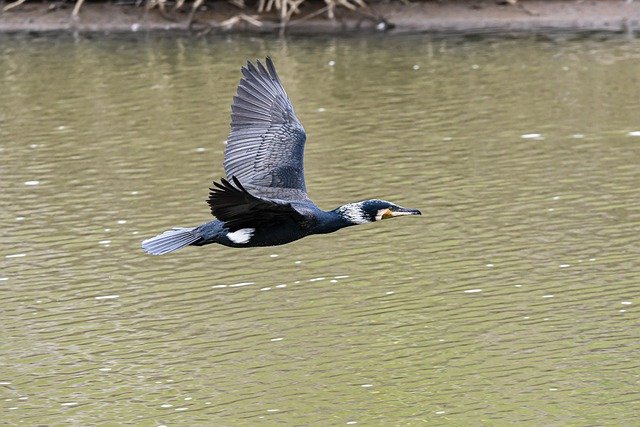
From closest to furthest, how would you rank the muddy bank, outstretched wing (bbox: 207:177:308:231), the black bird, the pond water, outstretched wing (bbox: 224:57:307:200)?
outstretched wing (bbox: 207:177:308:231), the black bird, the pond water, outstretched wing (bbox: 224:57:307:200), the muddy bank

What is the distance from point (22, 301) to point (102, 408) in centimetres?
186

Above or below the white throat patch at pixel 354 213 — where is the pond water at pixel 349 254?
below

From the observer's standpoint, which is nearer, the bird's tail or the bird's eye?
the bird's tail

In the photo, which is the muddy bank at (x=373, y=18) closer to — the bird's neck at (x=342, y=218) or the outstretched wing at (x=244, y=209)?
the bird's neck at (x=342, y=218)

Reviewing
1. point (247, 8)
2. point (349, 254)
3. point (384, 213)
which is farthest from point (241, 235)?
point (247, 8)

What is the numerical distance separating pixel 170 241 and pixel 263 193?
82 centimetres

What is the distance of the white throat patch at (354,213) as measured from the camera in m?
8.12

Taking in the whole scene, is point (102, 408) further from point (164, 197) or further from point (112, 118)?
point (112, 118)

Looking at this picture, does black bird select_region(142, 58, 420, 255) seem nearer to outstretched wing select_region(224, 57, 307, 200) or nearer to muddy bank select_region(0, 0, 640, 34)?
outstretched wing select_region(224, 57, 307, 200)

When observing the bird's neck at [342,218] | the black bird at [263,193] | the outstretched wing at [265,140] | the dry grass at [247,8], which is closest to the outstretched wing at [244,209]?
the black bird at [263,193]

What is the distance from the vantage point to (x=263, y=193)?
8.55 meters

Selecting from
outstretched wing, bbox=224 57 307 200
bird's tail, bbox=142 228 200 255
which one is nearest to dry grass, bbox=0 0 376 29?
outstretched wing, bbox=224 57 307 200

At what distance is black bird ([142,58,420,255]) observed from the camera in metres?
7.52

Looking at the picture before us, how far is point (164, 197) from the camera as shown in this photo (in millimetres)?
11695
